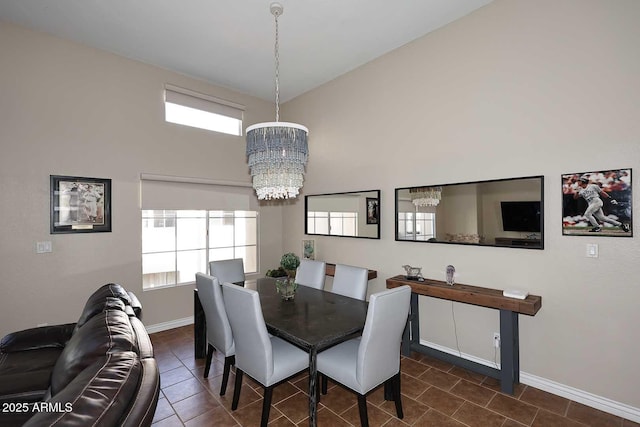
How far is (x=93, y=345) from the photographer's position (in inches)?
54.3

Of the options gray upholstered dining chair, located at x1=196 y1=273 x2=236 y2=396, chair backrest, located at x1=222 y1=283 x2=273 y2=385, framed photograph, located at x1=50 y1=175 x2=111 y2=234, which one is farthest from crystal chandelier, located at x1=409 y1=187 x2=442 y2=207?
framed photograph, located at x1=50 y1=175 x2=111 y2=234

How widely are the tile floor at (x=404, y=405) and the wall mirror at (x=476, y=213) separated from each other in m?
1.25

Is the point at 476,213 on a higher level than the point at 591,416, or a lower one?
higher

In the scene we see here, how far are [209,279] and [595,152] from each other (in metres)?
3.15

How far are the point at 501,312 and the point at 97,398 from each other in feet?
8.98

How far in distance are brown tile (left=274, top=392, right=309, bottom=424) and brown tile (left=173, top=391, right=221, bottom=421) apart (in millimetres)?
520

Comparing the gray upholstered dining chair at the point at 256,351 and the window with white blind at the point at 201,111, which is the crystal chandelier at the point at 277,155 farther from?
the window with white blind at the point at 201,111

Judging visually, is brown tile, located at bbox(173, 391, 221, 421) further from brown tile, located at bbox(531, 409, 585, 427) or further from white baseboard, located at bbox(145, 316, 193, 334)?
brown tile, located at bbox(531, 409, 585, 427)

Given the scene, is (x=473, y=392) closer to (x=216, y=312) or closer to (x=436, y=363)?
(x=436, y=363)

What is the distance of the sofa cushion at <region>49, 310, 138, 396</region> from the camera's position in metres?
1.33

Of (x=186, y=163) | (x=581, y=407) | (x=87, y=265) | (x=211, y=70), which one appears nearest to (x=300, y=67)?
(x=211, y=70)

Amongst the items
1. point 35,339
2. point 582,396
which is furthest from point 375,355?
point 35,339

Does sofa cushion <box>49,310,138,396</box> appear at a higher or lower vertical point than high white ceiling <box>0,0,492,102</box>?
lower

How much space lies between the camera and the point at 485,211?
9.25ft
